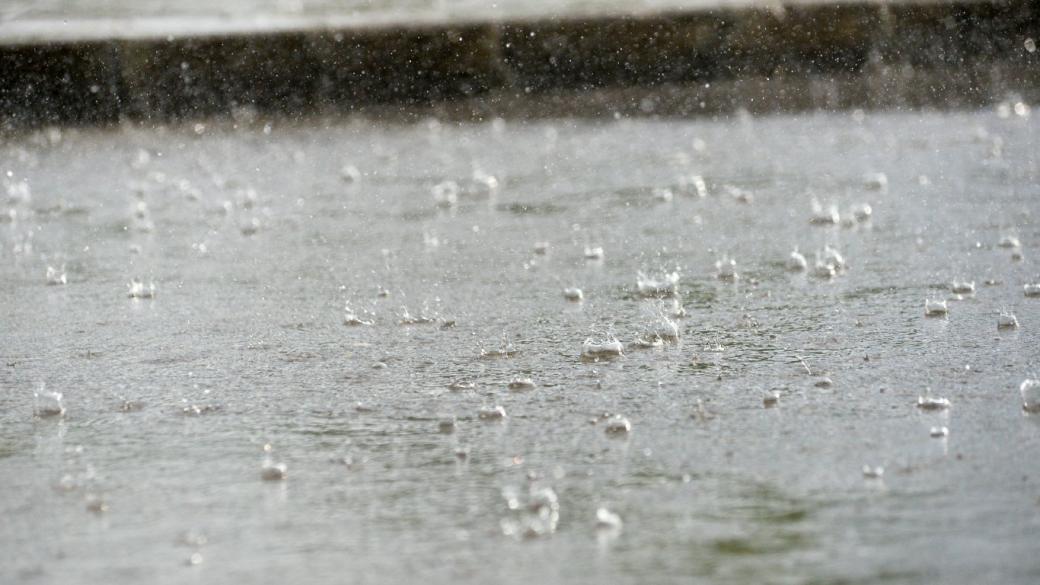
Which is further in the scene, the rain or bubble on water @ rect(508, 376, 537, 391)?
bubble on water @ rect(508, 376, 537, 391)

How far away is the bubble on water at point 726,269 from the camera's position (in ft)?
14.4

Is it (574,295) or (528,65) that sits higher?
(528,65)

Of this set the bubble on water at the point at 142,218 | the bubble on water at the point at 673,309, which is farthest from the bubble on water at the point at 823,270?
the bubble on water at the point at 142,218

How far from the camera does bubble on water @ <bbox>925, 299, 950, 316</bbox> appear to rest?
151 inches

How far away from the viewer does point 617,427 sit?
A: 9.57ft

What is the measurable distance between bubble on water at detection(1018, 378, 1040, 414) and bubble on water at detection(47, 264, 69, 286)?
2.68 m

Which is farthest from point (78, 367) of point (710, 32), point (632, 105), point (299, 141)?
point (710, 32)

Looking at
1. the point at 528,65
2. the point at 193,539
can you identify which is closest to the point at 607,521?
the point at 193,539

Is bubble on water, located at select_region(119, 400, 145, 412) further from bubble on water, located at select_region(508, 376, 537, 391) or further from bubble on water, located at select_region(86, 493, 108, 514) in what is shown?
bubble on water, located at select_region(508, 376, 537, 391)

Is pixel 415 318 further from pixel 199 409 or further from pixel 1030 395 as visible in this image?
pixel 1030 395

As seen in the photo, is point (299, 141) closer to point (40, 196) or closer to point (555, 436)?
point (40, 196)

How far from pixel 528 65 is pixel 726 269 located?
4.46 meters

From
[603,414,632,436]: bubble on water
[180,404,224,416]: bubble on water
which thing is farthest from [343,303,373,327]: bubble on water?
[603,414,632,436]: bubble on water

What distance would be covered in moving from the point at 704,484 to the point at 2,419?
4.48 feet
